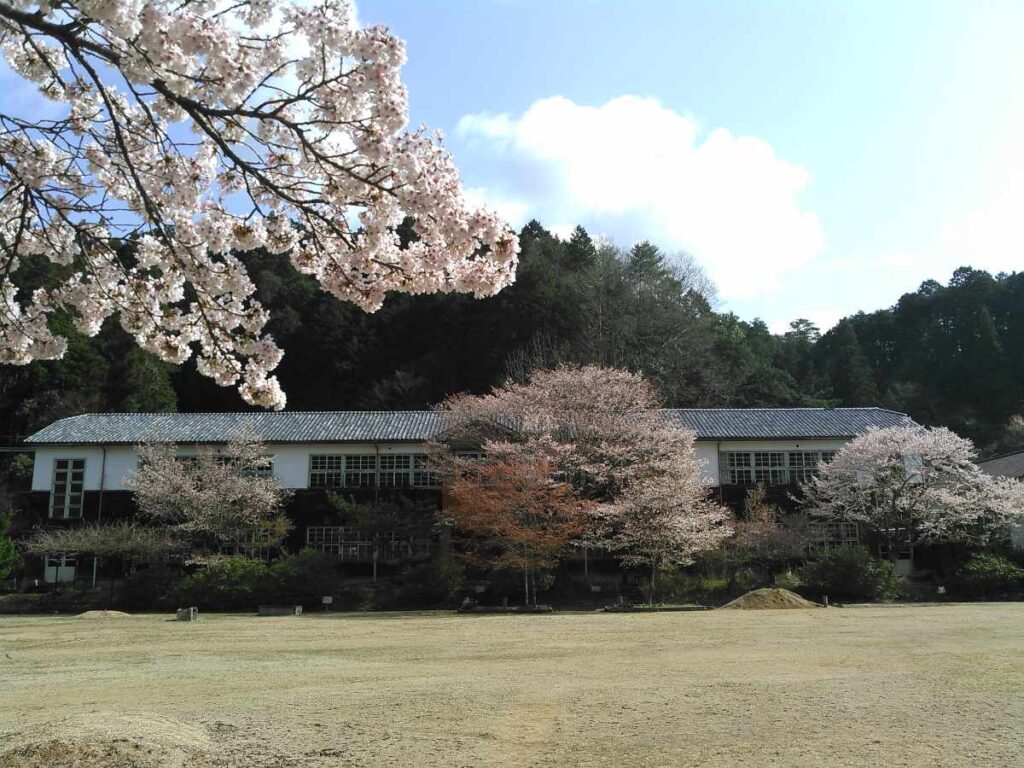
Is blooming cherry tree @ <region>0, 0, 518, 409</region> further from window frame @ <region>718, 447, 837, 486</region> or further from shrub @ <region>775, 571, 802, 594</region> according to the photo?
window frame @ <region>718, 447, 837, 486</region>

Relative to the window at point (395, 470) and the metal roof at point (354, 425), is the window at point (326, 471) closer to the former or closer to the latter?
the metal roof at point (354, 425)

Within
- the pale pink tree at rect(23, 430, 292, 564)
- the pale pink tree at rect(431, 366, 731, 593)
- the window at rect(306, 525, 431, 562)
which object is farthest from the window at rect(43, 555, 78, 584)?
the pale pink tree at rect(431, 366, 731, 593)

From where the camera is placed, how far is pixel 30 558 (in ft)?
89.9

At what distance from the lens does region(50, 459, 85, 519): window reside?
28844 millimetres

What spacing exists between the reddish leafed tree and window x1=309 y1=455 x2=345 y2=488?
7.08 meters

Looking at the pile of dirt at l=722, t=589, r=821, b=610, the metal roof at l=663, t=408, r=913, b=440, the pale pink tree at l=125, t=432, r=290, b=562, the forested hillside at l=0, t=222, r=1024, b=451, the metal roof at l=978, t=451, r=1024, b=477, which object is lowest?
the pile of dirt at l=722, t=589, r=821, b=610

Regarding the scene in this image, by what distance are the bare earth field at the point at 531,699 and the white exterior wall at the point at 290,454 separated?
46.7 ft

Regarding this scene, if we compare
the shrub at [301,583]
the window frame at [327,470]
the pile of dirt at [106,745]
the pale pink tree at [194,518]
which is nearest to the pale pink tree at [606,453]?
the window frame at [327,470]

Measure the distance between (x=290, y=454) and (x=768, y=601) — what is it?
54.2ft

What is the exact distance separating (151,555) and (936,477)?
23.4 metres

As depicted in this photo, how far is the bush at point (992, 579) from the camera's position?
22.1 metres

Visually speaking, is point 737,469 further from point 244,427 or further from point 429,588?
point 244,427

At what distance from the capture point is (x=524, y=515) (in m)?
22.4

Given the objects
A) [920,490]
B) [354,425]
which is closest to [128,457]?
[354,425]
